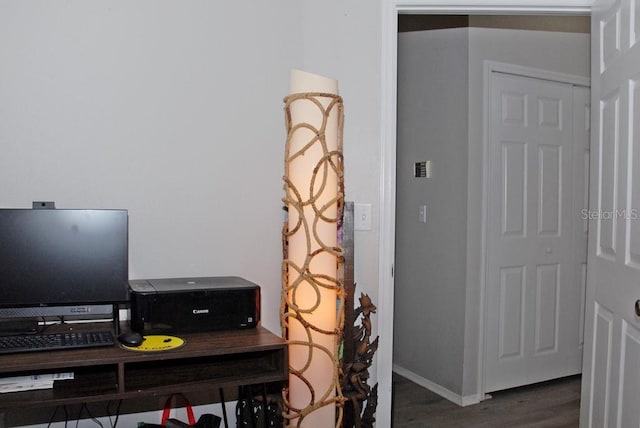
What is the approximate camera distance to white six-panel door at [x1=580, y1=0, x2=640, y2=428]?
70.0 inches

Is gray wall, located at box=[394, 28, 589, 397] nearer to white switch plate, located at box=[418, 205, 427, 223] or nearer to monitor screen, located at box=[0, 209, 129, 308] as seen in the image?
white switch plate, located at box=[418, 205, 427, 223]

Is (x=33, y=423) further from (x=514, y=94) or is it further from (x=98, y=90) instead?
(x=514, y=94)

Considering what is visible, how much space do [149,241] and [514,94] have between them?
2.26m

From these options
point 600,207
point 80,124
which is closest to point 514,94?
point 600,207

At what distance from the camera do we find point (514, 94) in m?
3.29

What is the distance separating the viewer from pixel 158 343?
1.75 metres

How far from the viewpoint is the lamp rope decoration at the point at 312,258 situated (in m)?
1.82

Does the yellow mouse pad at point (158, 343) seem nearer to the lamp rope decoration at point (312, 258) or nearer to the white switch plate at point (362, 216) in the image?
the lamp rope decoration at point (312, 258)

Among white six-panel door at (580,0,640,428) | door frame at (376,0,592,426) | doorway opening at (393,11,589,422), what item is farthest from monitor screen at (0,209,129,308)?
doorway opening at (393,11,589,422)

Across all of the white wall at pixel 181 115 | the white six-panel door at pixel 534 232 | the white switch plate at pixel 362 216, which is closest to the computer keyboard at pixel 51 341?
the white wall at pixel 181 115

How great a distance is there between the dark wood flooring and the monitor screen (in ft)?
5.69

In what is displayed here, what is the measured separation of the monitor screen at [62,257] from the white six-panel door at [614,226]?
1641mm

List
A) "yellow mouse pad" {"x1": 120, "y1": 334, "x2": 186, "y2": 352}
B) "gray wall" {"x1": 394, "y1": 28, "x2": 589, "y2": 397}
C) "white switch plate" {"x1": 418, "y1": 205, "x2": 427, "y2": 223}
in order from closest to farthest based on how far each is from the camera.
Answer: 1. "yellow mouse pad" {"x1": 120, "y1": 334, "x2": 186, "y2": 352}
2. "gray wall" {"x1": 394, "y1": 28, "x2": 589, "y2": 397}
3. "white switch plate" {"x1": 418, "y1": 205, "x2": 427, "y2": 223}

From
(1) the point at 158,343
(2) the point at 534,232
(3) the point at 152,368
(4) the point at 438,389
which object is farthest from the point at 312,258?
(2) the point at 534,232
